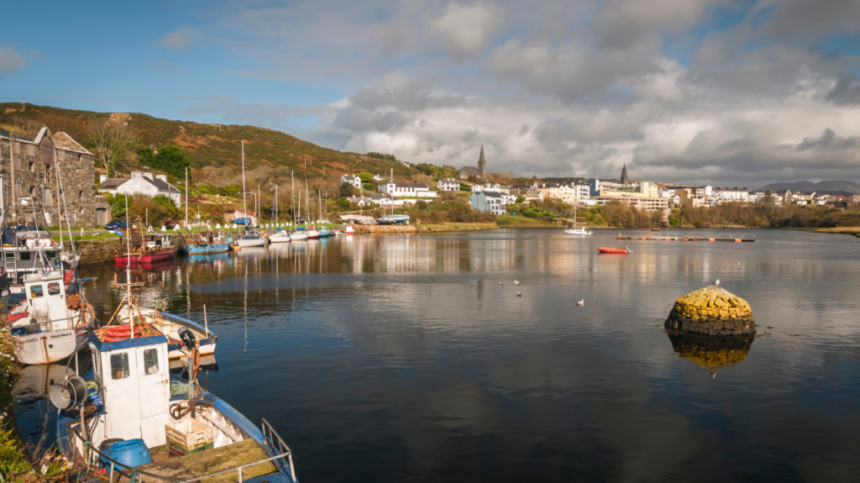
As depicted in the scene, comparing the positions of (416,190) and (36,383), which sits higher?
(416,190)

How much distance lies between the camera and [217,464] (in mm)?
11445

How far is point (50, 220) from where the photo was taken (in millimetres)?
59844

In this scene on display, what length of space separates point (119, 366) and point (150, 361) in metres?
0.70

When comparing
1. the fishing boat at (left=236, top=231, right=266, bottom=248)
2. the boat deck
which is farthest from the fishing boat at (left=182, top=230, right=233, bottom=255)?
the boat deck

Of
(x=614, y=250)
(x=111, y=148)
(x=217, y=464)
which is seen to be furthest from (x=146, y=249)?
(x=614, y=250)

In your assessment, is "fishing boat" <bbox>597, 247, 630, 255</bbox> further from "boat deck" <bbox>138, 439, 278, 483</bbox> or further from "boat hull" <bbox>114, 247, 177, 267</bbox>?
"boat deck" <bbox>138, 439, 278, 483</bbox>

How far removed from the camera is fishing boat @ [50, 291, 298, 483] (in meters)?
11.5

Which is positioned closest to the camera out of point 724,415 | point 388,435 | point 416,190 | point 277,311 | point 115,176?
point 388,435

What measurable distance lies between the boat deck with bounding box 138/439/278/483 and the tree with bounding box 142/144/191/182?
116191 mm

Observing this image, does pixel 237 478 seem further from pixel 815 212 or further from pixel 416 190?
pixel 815 212

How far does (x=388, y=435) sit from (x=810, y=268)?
221ft

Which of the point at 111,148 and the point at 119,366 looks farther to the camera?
the point at 111,148

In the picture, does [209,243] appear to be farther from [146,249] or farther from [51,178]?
[51,178]

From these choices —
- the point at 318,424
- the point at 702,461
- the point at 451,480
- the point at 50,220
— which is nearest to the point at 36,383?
the point at 318,424
